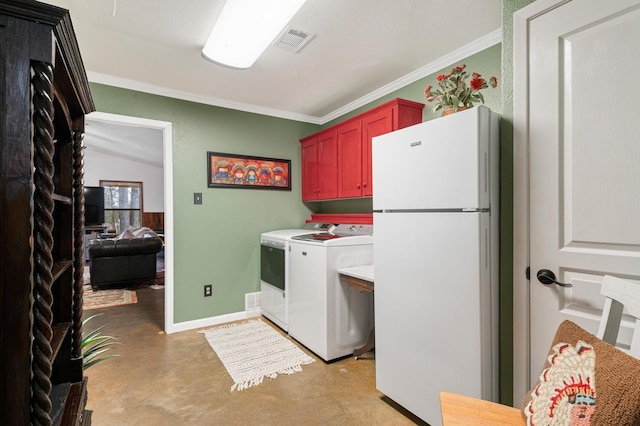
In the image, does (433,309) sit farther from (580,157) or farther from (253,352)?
(253,352)

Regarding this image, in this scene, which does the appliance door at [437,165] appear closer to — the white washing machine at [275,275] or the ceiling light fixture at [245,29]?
the ceiling light fixture at [245,29]

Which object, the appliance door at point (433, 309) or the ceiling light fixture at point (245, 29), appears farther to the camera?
the ceiling light fixture at point (245, 29)

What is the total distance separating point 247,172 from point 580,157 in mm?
2915

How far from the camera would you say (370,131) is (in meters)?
2.80

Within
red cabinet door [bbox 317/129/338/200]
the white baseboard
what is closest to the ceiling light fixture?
red cabinet door [bbox 317/129/338/200]

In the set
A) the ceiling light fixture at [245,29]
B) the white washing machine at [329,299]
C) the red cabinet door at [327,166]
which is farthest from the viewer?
the red cabinet door at [327,166]

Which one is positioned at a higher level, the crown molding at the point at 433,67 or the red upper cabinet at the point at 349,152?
the crown molding at the point at 433,67

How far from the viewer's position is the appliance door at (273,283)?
3.05 meters

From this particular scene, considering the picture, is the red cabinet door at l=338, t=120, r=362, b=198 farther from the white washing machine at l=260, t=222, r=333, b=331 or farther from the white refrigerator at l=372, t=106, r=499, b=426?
the white refrigerator at l=372, t=106, r=499, b=426

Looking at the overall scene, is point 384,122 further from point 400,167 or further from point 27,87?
point 27,87

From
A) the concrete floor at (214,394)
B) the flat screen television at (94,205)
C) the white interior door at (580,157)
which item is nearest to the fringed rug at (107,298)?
the concrete floor at (214,394)

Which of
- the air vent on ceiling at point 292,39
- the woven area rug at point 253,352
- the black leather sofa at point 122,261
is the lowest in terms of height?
the woven area rug at point 253,352

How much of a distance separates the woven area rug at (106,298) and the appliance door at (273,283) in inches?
77.8

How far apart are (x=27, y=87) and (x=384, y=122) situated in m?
2.38
